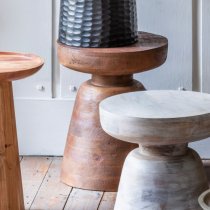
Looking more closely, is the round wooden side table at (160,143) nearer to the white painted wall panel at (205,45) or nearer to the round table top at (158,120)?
the round table top at (158,120)

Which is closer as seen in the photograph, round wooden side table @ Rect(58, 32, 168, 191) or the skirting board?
round wooden side table @ Rect(58, 32, 168, 191)

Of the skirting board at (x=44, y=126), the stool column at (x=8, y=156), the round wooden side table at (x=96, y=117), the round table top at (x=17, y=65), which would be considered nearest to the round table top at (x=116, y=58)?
the round wooden side table at (x=96, y=117)

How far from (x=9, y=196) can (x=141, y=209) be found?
15.1 inches

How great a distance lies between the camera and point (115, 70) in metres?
2.17

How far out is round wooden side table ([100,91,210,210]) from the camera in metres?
1.82

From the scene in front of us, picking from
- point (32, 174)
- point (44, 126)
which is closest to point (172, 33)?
point (44, 126)

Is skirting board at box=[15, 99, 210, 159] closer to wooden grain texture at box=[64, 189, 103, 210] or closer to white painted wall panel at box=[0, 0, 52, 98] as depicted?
white painted wall panel at box=[0, 0, 52, 98]

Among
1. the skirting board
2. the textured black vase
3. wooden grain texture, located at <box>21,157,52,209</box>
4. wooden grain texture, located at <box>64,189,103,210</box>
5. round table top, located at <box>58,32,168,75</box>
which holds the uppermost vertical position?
the textured black vase

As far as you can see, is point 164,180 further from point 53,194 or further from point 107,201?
point 53,194

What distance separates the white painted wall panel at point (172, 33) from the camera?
251cm

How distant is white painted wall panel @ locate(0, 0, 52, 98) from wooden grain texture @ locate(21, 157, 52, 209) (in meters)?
0.24

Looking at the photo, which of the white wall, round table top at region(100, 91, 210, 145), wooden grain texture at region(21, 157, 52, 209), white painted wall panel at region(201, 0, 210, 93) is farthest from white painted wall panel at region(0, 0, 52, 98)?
round table top at region(100, 91, 210, 145)

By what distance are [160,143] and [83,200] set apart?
1.74 feet

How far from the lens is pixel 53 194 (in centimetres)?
234
